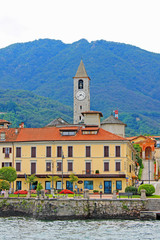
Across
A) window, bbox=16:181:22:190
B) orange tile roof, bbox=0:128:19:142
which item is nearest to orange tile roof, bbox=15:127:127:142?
orange tile roof, bbox=0:128:19:142

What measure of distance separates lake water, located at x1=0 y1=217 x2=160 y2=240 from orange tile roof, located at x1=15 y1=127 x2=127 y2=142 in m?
24.2

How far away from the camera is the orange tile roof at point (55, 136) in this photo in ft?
278

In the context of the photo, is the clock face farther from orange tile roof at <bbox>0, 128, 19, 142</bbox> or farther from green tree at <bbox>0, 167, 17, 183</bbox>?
green tree at <bbox>0, 167, 17, 183</bbox>

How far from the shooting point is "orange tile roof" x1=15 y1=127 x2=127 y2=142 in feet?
278

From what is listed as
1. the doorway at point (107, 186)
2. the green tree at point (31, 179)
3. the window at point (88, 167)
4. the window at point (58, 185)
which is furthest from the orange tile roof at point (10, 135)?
the doorway at point (107, 186)

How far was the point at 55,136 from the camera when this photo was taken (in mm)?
87062

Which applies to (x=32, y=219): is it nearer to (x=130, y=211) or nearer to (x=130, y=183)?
(x=130, y=211)

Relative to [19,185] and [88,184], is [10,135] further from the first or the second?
[88,184]

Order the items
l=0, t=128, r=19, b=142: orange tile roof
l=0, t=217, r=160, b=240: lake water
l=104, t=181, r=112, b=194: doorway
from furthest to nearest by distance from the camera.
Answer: l=0, t=128, r=19, b=142: orange tile roof < l=104, t=181, r=112, b=194: doorway < l=0, t=217, r=160, b=240: lake water

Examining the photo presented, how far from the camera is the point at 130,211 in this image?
63.3m

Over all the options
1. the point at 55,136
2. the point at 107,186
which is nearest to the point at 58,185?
the point at 107,186

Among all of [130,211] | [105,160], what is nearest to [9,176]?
[105,160]

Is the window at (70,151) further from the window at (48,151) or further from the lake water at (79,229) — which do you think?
the lake water at (79,229)

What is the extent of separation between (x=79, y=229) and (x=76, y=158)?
97.6 ft
